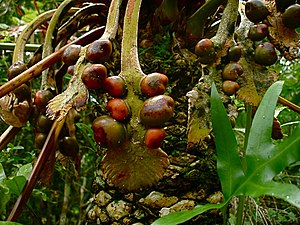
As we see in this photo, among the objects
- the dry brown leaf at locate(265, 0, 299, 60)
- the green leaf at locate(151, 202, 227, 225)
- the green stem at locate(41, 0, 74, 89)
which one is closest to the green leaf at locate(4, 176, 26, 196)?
the green stem at locate(41, 0, 74, 89)

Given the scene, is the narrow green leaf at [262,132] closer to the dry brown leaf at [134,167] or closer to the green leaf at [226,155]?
the green leaf at [226,155]

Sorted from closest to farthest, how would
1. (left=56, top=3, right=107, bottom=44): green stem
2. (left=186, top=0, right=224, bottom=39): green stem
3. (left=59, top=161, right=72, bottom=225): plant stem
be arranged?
(left=186, top=0, right=224, bottom=39): green stem < (left=56, top=3, right=107, bottom=44): green stem < (left=59, top=161, right=72, bottom=225): plant stem

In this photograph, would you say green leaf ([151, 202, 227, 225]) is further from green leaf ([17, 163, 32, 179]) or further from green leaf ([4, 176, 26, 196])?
green leaf ([17, 163, 32, 179])

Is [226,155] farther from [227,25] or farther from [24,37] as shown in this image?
[24,37]

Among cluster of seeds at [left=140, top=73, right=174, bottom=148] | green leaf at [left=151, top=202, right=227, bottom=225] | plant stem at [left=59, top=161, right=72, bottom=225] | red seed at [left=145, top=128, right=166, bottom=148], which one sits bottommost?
plant stem at [left=59, top=161, right=72, bottom=225]

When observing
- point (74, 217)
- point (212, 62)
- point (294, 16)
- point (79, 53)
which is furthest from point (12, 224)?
point (74, 217)

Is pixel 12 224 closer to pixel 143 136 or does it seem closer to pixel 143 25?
pixel 143 136

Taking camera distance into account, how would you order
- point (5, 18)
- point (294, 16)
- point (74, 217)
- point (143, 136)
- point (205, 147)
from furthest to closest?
point (5, 18), point (74, 217), point (205, 147), point (294, 16), point (143, 136)
